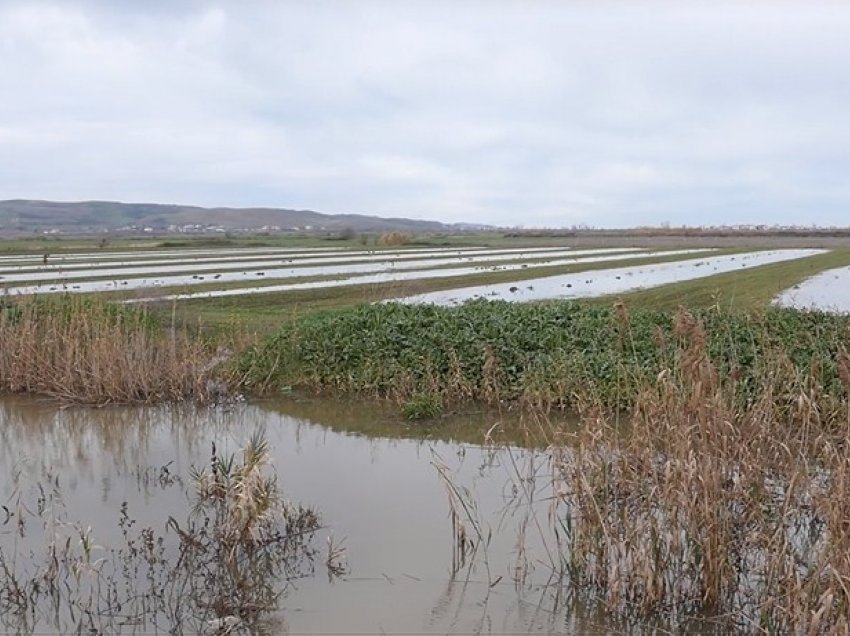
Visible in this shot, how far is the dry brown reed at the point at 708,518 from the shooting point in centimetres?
453

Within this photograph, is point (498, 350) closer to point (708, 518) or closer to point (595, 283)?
point (708, 518)

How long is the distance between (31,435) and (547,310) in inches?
277

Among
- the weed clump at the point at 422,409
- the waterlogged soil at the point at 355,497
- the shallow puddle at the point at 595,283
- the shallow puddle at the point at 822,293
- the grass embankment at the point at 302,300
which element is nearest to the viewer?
the waterlogged soil at the point at 355,497

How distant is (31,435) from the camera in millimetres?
9383

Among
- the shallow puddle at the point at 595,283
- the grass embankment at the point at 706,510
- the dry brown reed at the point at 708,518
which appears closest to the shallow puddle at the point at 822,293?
the shallow puddle at the point at 595,283

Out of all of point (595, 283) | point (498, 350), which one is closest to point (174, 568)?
point (498, 350)

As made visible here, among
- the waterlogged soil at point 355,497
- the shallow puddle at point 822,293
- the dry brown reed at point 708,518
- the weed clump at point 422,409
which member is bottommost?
the waterlogged soil at point 355,497

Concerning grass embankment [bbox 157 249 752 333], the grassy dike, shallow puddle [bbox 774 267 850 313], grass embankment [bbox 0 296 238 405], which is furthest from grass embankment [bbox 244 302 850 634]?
shallow puddle [bbox 774 267 850 313]

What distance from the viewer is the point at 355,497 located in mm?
7086

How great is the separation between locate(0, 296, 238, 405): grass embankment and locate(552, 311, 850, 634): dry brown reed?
6587 millimetres

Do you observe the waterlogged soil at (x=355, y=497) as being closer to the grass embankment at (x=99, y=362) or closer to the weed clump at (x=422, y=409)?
the weed clump at (x=422, y=409)

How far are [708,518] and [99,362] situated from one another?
8128 mm

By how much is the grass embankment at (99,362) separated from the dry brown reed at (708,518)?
6.59 m

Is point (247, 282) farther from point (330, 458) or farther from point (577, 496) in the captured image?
point (577, 496)
